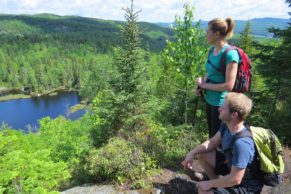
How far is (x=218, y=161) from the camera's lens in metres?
4.43

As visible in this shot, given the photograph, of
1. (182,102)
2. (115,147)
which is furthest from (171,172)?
(182,102)

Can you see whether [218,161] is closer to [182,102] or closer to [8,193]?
[8,193]

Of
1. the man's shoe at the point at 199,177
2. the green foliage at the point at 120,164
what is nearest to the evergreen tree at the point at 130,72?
the green foliage at the point at 120,164

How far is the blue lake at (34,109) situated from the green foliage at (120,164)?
5932cm

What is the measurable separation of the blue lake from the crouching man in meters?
61.9

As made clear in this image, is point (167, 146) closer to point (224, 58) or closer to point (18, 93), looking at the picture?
point (224, 58)

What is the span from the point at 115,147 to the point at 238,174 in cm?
348

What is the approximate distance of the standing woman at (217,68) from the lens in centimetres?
441

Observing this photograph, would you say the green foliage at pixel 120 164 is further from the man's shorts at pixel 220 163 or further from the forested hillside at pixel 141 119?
the man's shorts at pixel 220 163

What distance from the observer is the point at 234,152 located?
3557mm

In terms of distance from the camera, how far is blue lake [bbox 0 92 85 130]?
6919 cm

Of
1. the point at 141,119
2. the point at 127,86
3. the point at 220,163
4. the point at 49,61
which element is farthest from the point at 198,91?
the point at 49,61

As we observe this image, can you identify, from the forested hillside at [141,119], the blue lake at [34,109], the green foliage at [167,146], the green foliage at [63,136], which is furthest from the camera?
the blue lake at [34,109]

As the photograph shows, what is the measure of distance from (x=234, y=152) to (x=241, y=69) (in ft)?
4.81
